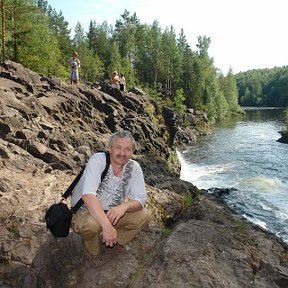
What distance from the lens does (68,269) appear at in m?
6.29

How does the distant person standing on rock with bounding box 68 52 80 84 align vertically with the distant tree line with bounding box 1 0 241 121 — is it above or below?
below

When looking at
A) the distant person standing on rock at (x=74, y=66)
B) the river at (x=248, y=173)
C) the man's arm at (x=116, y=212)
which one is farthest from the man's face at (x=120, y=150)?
the distant person standing on rock at (x=74, y=66)

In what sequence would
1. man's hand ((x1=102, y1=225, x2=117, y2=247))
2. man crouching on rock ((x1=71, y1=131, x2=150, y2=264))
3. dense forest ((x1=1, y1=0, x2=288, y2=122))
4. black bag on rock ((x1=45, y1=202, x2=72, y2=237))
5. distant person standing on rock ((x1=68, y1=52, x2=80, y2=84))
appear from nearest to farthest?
man's hand ((x1=102, y1=225, x2=117, y2=247)) → man crouching on rock ((x1=71, y1=131, x2=150, y2=264)) → black bag on rock ((x1=45, y1=202, x2=72, y2=237)) → distant person standing on rock ((x1=68, y1=52, x2=80, y2=84)) → dense forest ((x1=1, y1=0, x2=288, y2=122))

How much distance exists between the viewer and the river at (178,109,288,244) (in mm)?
21078

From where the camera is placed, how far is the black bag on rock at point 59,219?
19.1ft

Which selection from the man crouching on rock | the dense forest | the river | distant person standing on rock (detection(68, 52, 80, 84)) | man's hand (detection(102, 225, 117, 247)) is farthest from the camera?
the dense forest

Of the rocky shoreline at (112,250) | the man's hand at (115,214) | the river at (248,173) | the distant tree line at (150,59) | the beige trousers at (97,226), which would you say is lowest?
the river at (248,173)

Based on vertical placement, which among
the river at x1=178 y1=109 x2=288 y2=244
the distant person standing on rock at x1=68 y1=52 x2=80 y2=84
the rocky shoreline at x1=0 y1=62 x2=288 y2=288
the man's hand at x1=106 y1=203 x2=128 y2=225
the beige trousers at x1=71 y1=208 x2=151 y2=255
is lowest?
the river at x1=178 y1=109 x2=288 y2=244

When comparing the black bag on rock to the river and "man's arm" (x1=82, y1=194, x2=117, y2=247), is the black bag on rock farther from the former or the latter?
the river

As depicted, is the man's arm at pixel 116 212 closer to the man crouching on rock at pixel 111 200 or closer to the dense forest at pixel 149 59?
the man crouching on rock at pixel 111 200

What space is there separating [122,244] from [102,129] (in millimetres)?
18466

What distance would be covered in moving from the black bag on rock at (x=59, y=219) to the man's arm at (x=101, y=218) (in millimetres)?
471

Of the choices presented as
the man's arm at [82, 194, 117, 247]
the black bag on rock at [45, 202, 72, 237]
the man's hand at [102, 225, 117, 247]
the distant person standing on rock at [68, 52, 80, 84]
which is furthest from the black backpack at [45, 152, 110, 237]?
the distant person standing on rock at [68, 52, 80, 84]

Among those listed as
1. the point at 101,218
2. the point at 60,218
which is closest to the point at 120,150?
the point at 101,218
